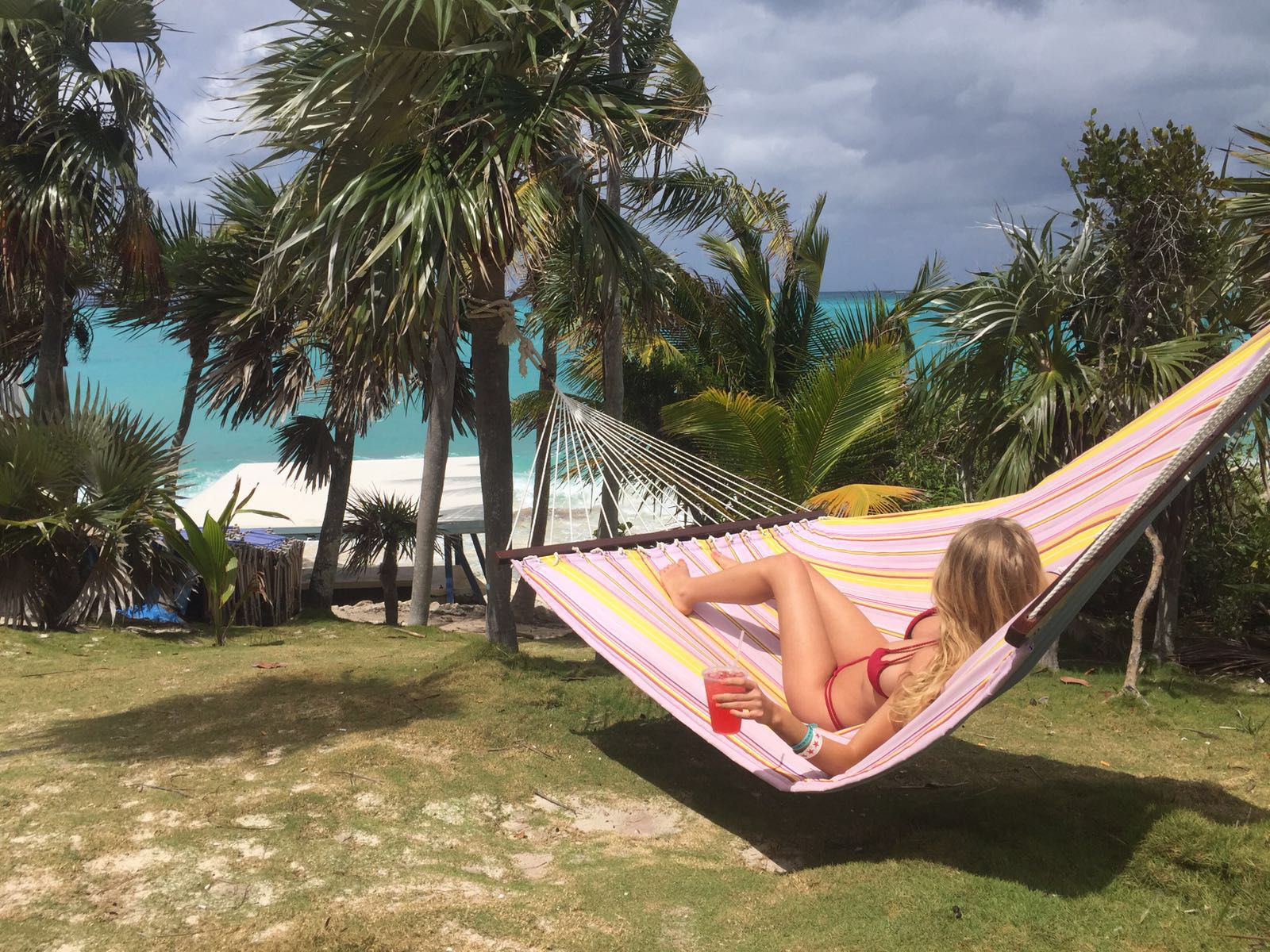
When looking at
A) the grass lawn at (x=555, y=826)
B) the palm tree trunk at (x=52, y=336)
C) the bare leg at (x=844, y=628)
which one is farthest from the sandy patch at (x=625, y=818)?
the palm tree trunk at (x=52, y=336)

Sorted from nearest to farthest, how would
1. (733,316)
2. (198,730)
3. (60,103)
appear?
(198,730) < (60,103) < (733,316)

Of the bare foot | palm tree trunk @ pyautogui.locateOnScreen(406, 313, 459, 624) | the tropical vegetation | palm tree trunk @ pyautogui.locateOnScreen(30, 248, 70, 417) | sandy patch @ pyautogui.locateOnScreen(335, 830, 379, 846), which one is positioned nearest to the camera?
sandy patch @ pyautogui.locateOnScreen(335, 830, 379, 846)

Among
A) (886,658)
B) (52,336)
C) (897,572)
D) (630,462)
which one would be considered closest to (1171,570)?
(897,572)

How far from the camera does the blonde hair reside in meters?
2.81

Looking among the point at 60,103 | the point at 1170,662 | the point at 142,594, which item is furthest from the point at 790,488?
the point at 60,103

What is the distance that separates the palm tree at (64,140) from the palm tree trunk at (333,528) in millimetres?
A: 2278

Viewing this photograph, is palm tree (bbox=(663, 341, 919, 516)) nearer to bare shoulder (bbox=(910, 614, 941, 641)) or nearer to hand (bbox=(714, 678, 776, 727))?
bare shoulder (bbox=(910, 614, 941, 641))

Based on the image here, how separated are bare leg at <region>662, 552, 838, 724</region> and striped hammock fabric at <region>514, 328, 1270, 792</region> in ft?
0.47

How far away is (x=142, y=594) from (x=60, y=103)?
368 cm

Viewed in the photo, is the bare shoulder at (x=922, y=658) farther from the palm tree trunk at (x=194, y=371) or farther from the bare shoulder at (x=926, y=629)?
the palm tree trunk at (x=194, y=371)

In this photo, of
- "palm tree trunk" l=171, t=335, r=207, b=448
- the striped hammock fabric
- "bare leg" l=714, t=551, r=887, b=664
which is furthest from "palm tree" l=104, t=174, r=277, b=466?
"bare leg" l=714, t=551, r=887, b=664

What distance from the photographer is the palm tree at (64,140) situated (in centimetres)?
724

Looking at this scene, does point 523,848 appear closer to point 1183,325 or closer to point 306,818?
point 306,818

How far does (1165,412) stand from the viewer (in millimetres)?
3070
